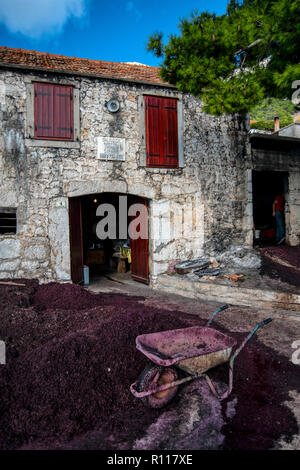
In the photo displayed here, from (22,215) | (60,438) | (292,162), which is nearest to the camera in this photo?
(60,438)

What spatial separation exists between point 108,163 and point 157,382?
17.8ft

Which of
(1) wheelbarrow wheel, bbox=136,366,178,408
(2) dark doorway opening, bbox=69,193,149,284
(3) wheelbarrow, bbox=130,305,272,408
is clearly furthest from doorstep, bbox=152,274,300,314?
(1) wheelbarrow wheel, bbox=136,366,178,408

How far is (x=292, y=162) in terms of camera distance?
9516 mm

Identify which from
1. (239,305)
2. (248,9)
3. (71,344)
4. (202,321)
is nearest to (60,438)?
(71,344)

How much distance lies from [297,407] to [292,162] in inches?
337

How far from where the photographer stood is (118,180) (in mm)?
7039

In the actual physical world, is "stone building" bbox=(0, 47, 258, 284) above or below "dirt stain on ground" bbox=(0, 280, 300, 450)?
above

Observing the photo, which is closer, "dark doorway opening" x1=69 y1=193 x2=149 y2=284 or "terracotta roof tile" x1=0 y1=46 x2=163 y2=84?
"terracotta roof tile" x1=0 y1=46 x2=163 y2=84

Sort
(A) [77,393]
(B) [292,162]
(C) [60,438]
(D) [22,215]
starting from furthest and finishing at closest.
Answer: (B) [292,162]
(D) [22,215]
(A) [77,393]
(C) [60,438]

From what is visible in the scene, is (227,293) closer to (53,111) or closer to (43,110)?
(53,111)

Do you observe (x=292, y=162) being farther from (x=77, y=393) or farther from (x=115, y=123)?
(x=77, y=393)

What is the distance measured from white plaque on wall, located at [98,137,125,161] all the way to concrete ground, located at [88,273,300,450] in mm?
3233

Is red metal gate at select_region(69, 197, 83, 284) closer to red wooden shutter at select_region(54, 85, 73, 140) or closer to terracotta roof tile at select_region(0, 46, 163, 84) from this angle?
red wooden shutter at select_region(54, 85, 73, 140)

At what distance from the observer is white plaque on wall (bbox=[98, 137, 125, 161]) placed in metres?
6.90
